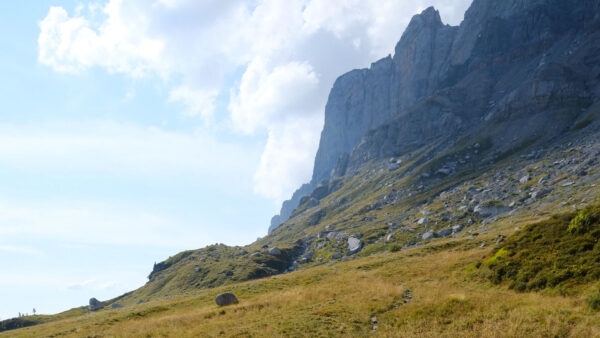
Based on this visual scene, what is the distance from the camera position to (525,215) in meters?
73.9

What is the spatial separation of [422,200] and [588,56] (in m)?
125

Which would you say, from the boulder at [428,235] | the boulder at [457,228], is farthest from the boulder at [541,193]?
the boulder at [428,235]

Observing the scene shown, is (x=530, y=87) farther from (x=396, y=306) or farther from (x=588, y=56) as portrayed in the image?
(x=396, y=306)

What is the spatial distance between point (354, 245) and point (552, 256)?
86.4 metres

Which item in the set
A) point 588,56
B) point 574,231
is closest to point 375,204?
point 588,56

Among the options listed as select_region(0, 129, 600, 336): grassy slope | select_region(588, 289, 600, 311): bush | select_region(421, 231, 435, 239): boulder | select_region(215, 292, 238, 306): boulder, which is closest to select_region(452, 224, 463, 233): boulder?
select_region(421, 231, 435, 239): boulder

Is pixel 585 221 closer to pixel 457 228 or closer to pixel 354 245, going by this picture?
pixel 457 228

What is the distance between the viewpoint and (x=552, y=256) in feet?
90.4

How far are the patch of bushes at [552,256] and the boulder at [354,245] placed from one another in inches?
2957

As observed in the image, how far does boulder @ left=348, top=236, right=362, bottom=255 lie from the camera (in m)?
109

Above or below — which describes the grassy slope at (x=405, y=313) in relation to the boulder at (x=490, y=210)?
below

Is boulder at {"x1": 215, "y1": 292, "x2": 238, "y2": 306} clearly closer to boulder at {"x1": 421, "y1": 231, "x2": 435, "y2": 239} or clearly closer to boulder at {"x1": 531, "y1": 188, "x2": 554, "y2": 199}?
boulder at {"x1": 421, "y1": 231, "x2": 435, "y2": 239}

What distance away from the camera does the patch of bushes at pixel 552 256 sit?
24.3 meters

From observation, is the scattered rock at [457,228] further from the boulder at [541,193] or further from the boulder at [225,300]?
the boulder at [225,300]
